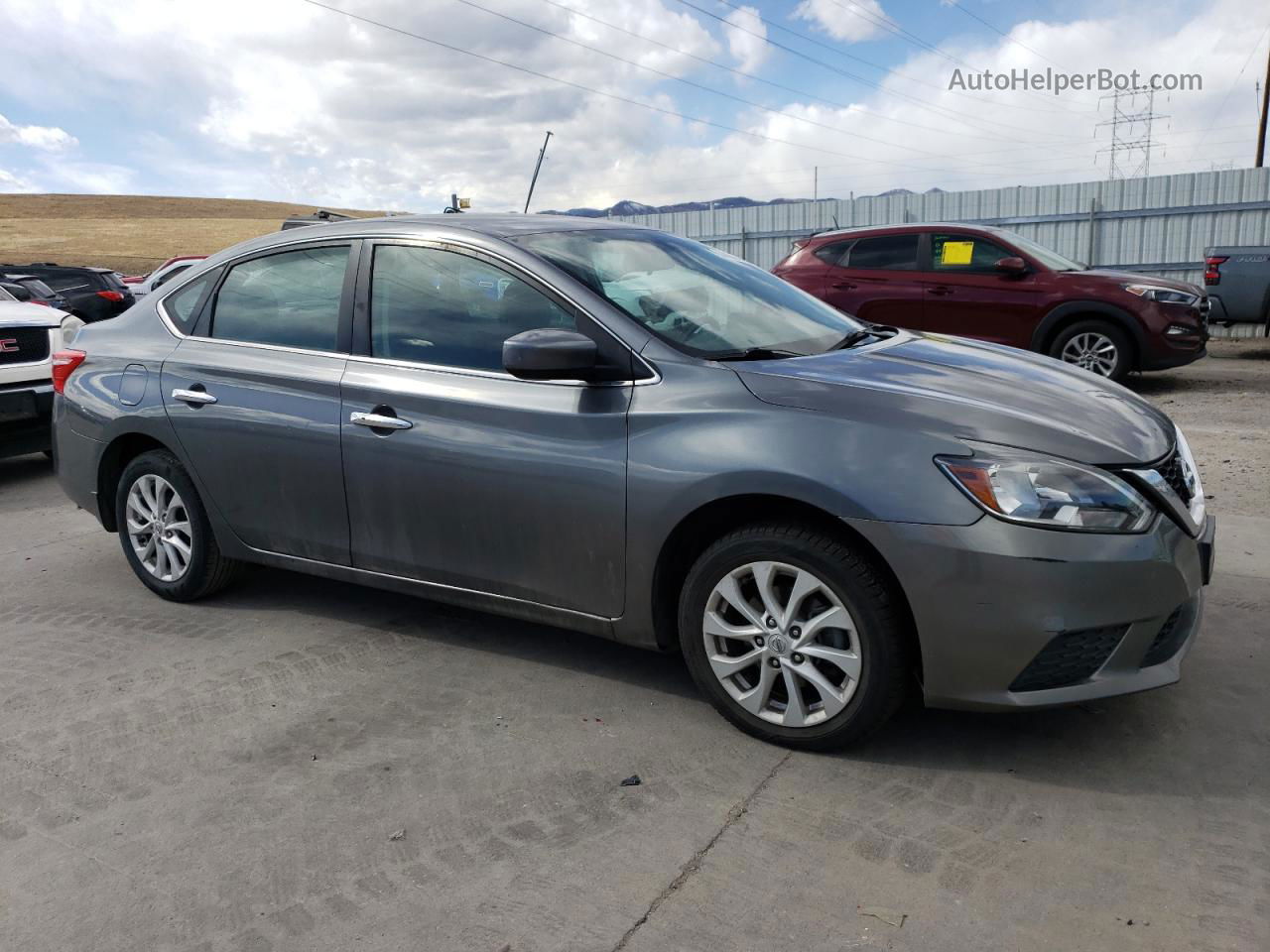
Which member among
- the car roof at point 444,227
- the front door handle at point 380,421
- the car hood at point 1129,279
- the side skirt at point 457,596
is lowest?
the side skirt at point 457,596

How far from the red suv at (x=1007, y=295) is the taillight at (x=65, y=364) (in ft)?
23.9

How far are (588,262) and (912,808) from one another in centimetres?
213

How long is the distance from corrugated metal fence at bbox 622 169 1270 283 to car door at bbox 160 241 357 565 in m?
12.7

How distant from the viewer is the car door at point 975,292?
10633 mm

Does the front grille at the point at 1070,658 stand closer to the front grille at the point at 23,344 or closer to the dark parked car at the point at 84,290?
the front grille at the point at 23,344

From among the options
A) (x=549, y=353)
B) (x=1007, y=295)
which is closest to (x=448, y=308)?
(x=549, y=353)

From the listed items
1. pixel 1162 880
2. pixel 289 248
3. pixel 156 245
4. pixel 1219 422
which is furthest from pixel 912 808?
pixel 156 245

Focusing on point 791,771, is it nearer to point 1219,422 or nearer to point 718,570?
point 718,570

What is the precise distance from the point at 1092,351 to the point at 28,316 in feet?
30.3

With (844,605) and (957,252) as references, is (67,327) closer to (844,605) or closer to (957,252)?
(844,605)

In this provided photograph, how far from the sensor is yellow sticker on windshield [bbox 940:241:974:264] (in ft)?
35.9

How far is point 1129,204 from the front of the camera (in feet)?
61.3

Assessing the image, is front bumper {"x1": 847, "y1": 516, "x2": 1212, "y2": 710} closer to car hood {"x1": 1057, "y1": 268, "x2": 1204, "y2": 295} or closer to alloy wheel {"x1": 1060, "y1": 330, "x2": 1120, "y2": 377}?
alloy wheel {"x1": 1060, "y1": 330, "x2": 1120, "y2": 377}

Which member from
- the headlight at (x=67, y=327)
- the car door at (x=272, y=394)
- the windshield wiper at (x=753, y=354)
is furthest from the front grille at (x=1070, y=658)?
the headlight at (x=67, y=327)
